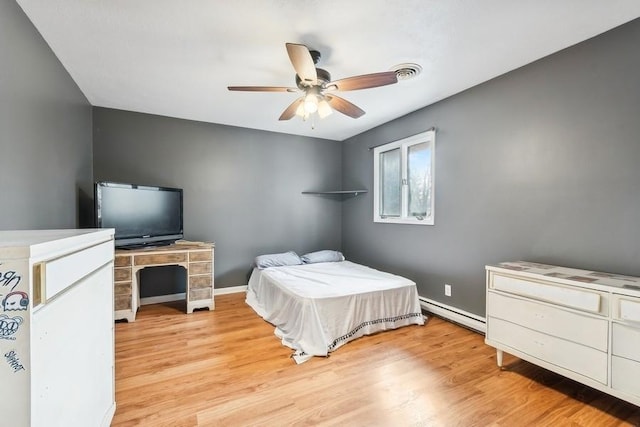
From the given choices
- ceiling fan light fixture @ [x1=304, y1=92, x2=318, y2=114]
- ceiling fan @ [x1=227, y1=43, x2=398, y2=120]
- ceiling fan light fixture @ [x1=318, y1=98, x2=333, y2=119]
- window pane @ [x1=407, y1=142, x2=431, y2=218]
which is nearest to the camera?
ceiling fan @ [x1=227, y1=43, x2=398, y2=120]

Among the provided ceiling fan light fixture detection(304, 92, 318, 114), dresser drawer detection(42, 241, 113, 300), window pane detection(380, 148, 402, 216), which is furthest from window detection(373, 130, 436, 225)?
dresser drawer detection(42, 241, 113, 300)

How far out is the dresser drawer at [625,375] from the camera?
1.45 meters

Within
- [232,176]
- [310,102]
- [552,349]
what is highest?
[310,102]

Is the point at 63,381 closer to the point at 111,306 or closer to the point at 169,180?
the point at 111,306

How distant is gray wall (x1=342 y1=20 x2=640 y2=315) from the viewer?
1.86m

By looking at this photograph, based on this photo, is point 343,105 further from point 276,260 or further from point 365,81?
point 276,260

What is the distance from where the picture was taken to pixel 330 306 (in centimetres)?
250

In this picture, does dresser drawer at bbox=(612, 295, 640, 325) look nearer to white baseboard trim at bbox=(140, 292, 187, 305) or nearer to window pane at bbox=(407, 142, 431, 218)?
window pane at bbox=(407, 142, 431, 218)

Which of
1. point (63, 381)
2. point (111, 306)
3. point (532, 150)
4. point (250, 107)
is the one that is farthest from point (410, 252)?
point (63, 381)

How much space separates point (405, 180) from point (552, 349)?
2.27m

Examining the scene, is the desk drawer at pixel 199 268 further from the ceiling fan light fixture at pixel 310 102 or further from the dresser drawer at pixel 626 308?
the dresser drawer at pixel 626 308

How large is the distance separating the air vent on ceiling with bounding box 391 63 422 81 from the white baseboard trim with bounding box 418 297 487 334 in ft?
7.77

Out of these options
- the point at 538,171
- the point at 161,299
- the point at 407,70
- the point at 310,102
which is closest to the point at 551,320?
the point at 538,171

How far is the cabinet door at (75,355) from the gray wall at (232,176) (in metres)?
2.46
